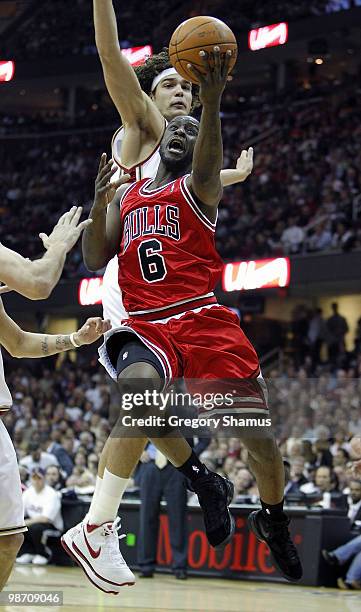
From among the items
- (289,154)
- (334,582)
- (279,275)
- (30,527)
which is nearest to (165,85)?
(334,582)

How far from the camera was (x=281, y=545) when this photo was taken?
5926 millimetres

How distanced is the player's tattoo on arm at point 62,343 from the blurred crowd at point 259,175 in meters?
13.7

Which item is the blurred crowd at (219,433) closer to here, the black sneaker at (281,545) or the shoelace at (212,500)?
the black sneaker at (281,545)

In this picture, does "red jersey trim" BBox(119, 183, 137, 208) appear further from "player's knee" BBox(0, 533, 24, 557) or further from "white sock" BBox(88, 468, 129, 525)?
"player's knee" BBox(0, 533, 24, 557)

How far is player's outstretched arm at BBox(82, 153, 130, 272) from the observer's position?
578cm

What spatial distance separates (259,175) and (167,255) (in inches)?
718

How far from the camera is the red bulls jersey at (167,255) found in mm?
5688

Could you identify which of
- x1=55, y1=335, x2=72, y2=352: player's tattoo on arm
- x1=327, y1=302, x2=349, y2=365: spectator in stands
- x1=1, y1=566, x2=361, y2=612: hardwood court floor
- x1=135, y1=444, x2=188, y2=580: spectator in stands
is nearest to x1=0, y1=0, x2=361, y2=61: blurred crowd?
x1=327, y1=302, x2=349, y2=365: spectator in stands

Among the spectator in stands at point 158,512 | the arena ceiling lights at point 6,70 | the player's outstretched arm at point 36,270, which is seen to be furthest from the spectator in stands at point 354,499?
the arena ceiling lights at point 6,70

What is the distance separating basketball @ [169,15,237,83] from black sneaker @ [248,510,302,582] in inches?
96.3

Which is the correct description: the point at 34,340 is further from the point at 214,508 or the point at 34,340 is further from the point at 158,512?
the point at 158,512

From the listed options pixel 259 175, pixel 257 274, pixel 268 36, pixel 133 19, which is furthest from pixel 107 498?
pixel 133 19

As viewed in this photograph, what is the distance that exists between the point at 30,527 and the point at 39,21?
60.0 feet

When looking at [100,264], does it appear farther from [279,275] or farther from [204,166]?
[279,275]
